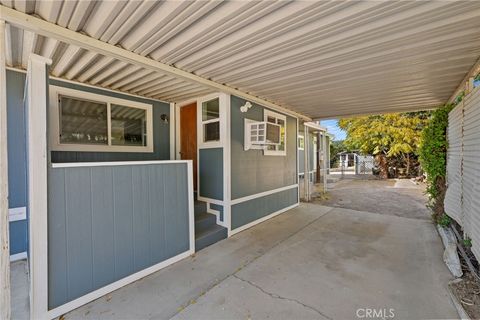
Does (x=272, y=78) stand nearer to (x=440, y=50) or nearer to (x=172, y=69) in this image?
(x=172, y=69)

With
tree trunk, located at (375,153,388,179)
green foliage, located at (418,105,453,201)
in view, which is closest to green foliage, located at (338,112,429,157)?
tree trunk, located at (375,153,388,179)

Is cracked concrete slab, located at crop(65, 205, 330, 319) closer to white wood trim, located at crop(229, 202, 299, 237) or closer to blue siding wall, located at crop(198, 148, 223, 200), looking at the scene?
white wood trim, located at crop(229, 202, 299, 237)

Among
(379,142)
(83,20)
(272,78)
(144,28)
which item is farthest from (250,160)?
(379,142)

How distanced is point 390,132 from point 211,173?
11.3m

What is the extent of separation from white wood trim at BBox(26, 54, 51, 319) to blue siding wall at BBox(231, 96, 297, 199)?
2.70 meters

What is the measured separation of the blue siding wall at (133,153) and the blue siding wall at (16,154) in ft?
1.22

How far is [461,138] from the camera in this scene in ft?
10.3

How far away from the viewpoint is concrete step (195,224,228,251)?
345 cm

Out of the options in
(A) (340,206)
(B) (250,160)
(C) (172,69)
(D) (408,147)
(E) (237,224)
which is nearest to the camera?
(C) (172,69)

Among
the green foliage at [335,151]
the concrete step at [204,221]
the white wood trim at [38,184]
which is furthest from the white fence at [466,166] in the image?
the green foliage at [335,151]

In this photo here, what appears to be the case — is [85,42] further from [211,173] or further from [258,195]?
[258,195]

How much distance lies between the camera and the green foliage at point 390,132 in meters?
11.1

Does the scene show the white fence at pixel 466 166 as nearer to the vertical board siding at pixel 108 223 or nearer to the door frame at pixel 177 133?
the vertical board siding at pixel 108 223

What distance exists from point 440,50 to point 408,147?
35.2 ft
